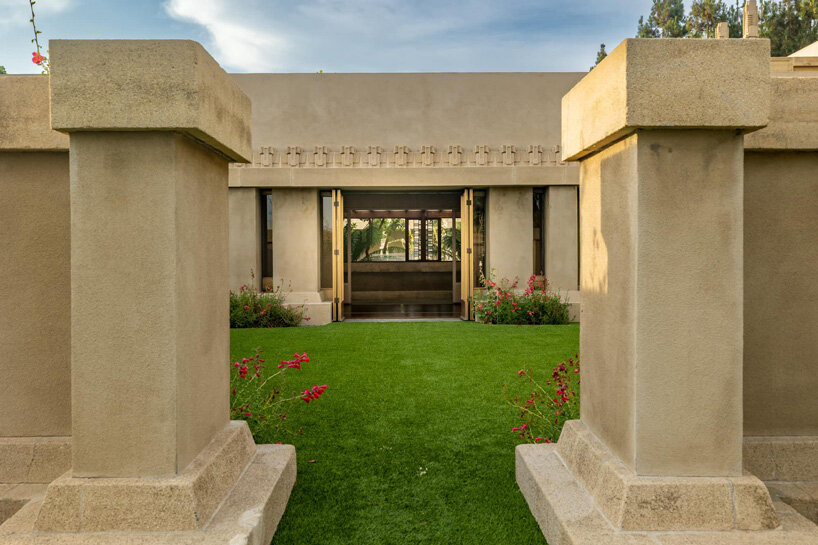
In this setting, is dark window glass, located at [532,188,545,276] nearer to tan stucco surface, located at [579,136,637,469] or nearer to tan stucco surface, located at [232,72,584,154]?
tan stucco surface, located at [232,72,584,154]

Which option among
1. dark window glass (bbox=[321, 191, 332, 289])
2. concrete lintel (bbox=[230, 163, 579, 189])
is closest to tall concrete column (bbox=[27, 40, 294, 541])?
concrete lintel (bbox=[230, 163, 579, 189])

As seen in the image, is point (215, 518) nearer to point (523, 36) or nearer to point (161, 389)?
point (161, 389)

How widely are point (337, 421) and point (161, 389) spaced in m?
2.55

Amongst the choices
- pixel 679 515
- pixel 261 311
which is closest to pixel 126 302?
pixel 679 515

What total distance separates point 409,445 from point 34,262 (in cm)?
265

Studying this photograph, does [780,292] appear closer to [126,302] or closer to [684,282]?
[684,282]

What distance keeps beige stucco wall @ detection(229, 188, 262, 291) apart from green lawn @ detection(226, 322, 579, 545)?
132 inches

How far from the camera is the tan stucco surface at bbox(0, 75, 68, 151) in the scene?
2.35 meters

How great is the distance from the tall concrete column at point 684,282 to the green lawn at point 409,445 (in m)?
0.80

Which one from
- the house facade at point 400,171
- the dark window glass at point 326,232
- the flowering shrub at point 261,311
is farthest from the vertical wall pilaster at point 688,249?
the dark window glass at point 326,232

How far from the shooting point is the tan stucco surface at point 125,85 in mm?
1886

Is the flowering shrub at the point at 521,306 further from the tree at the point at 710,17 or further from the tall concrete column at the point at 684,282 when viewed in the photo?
the tree at the point at 710,17

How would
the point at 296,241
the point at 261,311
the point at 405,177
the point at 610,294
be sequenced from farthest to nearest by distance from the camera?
the point at 296,241 → the point at 405,177 → the point at 261,311 → the point at 610,294

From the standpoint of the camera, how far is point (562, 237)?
1117cm
